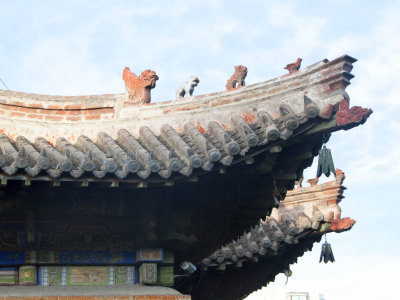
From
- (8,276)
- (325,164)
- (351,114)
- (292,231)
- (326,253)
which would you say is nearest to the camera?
(351,114)

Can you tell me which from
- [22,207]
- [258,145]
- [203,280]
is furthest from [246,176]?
[203,280]

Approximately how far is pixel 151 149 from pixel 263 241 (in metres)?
7.04

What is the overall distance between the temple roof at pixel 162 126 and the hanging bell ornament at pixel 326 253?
254 inches

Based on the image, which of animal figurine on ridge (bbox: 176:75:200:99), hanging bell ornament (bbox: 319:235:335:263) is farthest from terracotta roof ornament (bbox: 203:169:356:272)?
animal figurine on ridge (bbox: 176:75:200:99)

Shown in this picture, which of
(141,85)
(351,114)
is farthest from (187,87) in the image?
(351,114)

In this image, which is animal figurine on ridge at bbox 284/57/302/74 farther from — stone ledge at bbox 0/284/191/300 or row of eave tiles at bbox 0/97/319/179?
stone ledge at bbox 0/284/191/300

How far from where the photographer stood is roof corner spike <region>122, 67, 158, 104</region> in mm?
8969

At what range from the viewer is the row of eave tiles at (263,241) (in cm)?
1465

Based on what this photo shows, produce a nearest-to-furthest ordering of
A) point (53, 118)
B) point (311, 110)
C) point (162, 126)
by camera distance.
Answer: point (311, 110)
point (162, 126)
point (53, 118)

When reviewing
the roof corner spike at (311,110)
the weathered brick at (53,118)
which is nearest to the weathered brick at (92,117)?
the weathered brick at (53,118)

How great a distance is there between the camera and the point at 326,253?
14.2 metres

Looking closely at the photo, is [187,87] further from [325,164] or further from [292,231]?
[292,231]

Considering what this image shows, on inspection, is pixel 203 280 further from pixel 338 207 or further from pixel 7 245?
pixel 7 245

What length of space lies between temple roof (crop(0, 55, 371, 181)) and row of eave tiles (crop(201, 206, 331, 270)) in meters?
6.27
